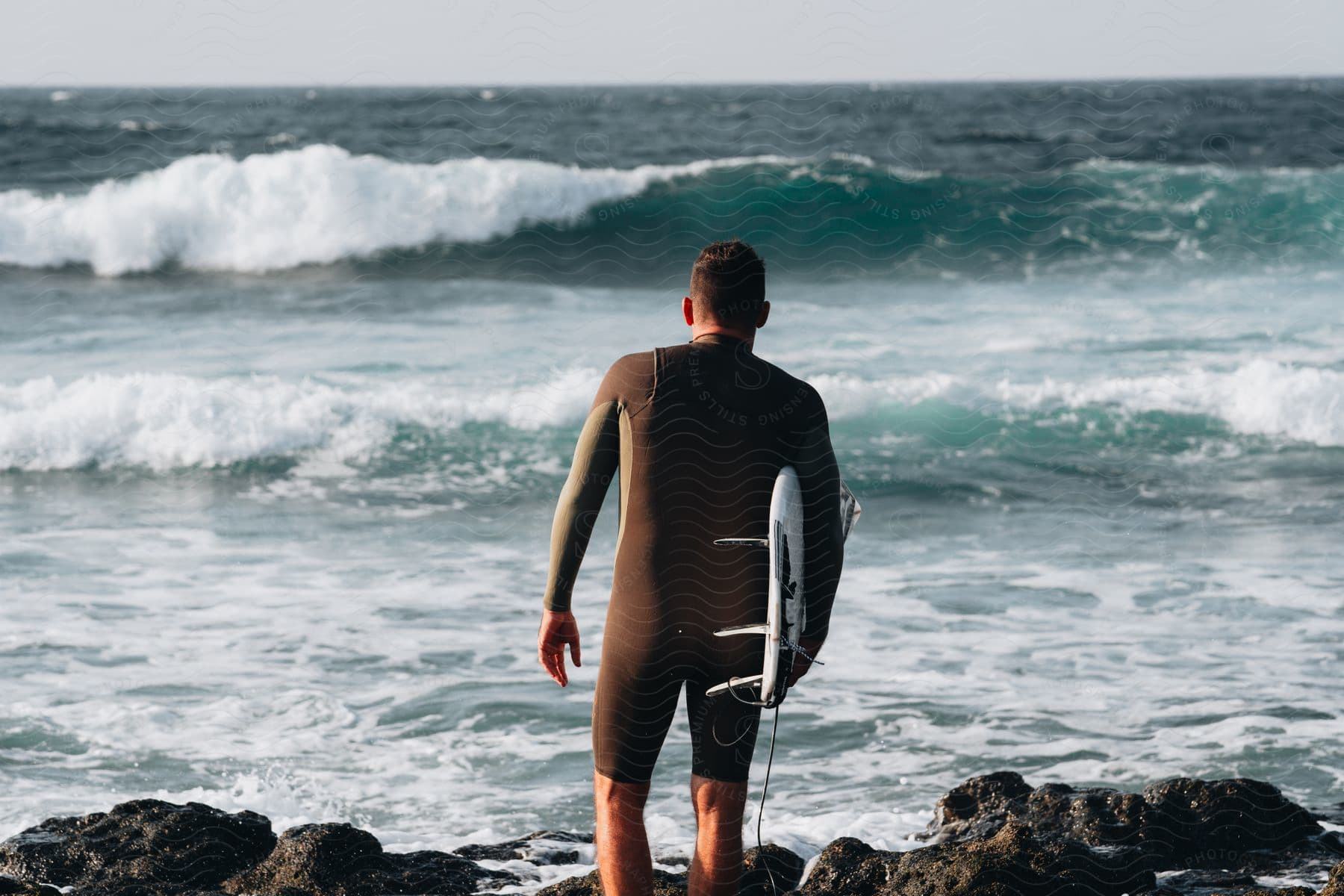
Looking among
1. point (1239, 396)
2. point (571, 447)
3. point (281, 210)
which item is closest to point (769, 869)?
point (571, 447)

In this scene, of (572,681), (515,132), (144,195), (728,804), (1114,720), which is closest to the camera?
(728,804)

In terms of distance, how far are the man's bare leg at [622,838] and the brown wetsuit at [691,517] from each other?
0.05 m

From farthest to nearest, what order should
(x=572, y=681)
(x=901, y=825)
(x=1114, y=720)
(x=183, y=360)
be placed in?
(x=183, y=360)
(x=572, y=681)
(x=1114, y=720)
(x=901, y=825)

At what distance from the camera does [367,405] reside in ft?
39.0

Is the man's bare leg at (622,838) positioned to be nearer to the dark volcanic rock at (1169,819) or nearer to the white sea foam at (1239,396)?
the dark volcanic rock at (1169,819)

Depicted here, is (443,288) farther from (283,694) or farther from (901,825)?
(901,825)

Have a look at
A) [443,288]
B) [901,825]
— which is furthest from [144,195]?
[901,825]

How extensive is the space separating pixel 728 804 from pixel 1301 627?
490 cm

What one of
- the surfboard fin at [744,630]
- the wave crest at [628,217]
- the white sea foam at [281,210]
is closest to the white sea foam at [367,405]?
the wave crest at [628,217]

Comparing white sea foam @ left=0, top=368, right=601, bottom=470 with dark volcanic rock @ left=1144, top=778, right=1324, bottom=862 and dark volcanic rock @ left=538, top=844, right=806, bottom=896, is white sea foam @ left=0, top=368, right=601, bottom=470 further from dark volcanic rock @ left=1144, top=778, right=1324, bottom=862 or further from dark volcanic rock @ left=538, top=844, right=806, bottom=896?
dark volcanic rock @ left=1144, top=778, right=1324, bottom=862

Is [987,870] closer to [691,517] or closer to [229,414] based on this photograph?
[691,517]

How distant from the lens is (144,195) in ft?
62.4

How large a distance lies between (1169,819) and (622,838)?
2142 mm

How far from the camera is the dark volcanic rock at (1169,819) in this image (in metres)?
4.27
